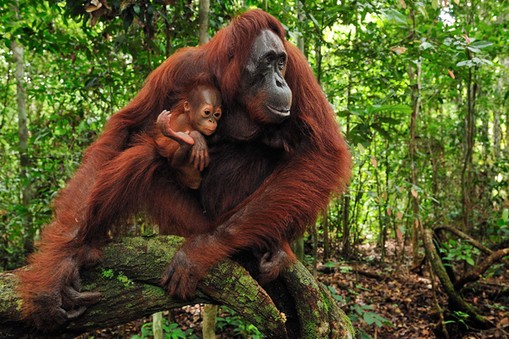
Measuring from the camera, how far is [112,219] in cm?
234

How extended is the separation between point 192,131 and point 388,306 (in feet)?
14.0

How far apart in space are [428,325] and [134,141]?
418 cm

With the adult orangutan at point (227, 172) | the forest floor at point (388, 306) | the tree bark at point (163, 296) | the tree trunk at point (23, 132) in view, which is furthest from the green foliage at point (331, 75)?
the tree bark at point (163, 296)

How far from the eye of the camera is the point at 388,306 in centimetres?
576

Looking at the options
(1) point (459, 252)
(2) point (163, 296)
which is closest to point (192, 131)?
(2) point (163, 296)

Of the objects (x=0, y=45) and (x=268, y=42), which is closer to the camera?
(x=268, y=42)

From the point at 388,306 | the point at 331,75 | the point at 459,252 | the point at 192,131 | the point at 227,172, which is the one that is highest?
the point at 331,75

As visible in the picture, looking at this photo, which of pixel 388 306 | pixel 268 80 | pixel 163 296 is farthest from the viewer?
pixel 388 306

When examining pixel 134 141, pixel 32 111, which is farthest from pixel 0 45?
pixel 134 141

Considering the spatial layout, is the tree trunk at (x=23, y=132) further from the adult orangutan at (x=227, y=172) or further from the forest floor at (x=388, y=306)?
the adult orangutan at (x=227, y=172)

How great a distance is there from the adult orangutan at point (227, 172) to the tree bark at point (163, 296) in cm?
6

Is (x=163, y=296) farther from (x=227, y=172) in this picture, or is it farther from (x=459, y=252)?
(x=459, y=252)

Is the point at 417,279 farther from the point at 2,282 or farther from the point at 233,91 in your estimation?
the point at 2,282

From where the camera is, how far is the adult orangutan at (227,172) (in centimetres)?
221
